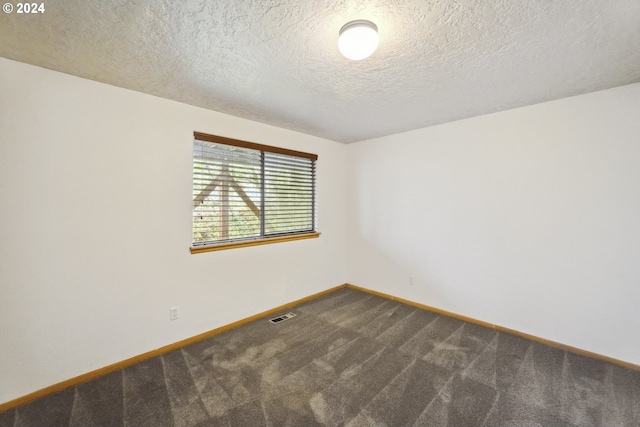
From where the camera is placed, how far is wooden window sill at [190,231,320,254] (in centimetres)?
261

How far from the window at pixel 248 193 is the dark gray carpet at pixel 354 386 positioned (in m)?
1.10

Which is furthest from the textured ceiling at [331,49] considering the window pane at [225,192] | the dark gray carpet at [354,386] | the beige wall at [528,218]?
the dark gray carpet at [354,386]

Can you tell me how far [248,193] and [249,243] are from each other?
1.92 ft

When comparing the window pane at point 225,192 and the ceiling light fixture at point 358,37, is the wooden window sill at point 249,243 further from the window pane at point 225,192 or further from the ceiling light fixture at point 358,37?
the ceiling light fixture at point 358,37

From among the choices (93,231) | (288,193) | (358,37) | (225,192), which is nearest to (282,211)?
(288,193)

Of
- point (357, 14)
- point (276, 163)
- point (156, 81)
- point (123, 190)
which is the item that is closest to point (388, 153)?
point (276, 163)

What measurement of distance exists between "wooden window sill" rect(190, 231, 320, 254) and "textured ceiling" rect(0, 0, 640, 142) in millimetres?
1419

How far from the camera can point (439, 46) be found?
1611 millimetres

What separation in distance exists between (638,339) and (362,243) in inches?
110

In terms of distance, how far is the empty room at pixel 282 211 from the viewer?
1.54 m

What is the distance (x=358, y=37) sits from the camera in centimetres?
140

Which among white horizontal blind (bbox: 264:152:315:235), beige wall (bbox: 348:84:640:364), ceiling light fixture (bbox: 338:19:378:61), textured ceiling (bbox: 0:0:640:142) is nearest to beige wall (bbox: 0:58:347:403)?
textured ceiling (bbox: 0:0:640:142)

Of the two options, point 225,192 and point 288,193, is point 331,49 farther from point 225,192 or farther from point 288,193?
point 288,193

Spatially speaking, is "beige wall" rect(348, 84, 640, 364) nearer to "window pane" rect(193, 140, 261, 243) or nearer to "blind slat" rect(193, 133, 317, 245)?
"blind slat" rect(193, 133, 317, 245)
